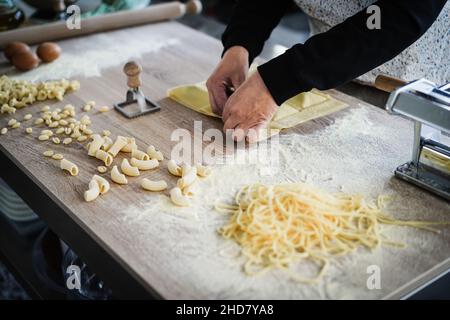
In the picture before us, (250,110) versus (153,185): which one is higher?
(250,110)

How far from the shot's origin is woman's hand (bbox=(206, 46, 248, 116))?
4.93ft

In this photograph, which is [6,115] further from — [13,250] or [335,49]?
[335,49]

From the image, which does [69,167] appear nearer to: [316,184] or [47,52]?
[316,184]

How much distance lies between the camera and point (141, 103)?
5.10 ft

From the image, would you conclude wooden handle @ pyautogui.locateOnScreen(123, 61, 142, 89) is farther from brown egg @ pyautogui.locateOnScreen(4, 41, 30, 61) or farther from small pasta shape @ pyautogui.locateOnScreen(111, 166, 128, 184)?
brown egg @ pyautogui.locateOnScreen(4, 41, 30, 61)

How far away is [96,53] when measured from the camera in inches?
78.4

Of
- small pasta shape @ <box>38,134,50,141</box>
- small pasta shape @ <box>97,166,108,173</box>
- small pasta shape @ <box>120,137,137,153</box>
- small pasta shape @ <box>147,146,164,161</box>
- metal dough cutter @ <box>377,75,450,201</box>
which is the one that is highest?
metal dough cutter @ <box>377,75,450,201</box>

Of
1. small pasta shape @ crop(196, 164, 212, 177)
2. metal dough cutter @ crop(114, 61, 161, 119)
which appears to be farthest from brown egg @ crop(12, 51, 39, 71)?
small pasta shape @ crop(196, 164, 212, 177)

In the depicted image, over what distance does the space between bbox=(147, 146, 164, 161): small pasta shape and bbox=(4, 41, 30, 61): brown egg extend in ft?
2.69

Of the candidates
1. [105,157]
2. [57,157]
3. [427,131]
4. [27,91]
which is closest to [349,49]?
[427,131]

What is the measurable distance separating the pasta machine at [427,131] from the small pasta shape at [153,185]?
51 centimetres

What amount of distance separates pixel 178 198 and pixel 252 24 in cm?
71
